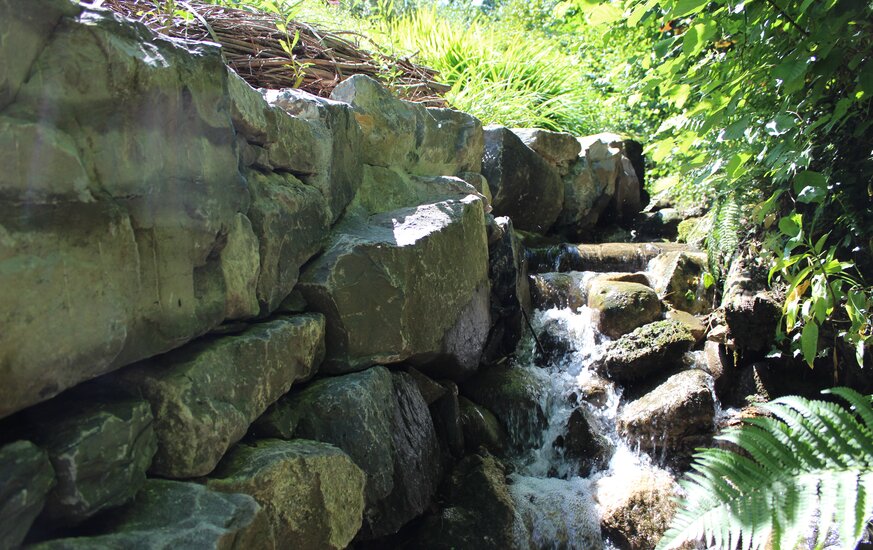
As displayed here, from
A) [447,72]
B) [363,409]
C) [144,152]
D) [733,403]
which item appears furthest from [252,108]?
[447,72]

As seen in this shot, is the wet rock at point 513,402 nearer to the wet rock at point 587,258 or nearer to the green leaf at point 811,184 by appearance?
the wet rock at point 587,258

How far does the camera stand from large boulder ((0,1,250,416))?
1.65m

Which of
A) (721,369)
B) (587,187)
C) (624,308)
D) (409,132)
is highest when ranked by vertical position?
(587,187)

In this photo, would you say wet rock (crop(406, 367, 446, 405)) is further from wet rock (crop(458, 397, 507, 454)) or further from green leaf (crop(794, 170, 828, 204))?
green leaf (crop(794, 170, 828, 204))

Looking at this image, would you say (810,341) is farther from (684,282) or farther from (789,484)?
(684,282)

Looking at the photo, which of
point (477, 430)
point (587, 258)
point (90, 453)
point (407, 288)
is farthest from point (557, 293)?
point (90, 453)

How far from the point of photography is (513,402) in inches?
171

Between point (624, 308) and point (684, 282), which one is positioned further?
point (684, 282)

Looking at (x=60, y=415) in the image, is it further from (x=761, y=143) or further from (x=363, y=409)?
(x=761, y=143)

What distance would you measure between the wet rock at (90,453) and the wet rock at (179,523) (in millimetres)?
56

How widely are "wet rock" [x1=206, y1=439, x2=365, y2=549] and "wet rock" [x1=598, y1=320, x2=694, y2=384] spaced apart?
2534mm

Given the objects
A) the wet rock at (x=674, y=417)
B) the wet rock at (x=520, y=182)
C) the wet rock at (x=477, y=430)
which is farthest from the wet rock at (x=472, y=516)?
the wet rock at (x=520, y=182)

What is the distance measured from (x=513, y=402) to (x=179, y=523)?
274cm

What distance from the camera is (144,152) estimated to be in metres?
2.04
